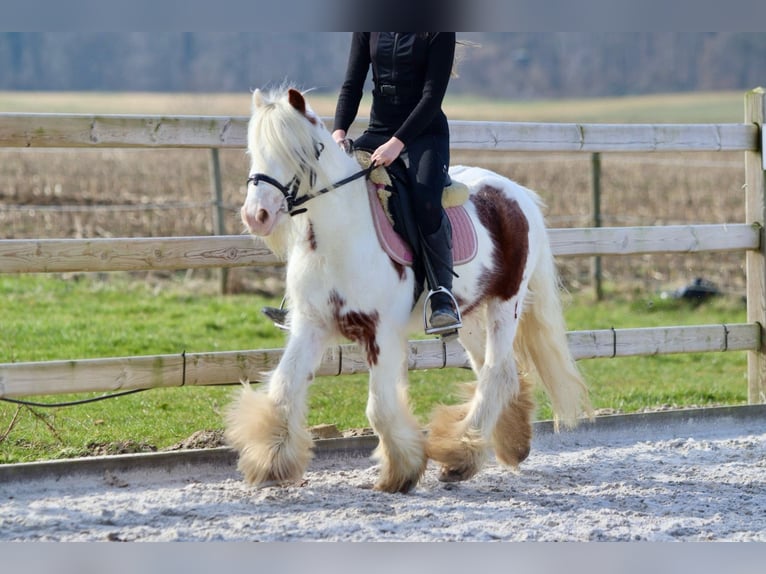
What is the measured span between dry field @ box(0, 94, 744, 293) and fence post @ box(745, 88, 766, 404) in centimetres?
201

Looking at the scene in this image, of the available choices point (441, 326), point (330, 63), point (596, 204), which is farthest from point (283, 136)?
point (330, 63)

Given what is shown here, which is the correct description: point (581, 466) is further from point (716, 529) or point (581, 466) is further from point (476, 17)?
point (476, 17)

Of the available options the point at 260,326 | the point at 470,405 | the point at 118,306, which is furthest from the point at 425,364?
the point at 118,306

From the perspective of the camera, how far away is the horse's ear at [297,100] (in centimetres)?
442

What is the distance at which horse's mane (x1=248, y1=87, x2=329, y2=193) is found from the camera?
171 inches

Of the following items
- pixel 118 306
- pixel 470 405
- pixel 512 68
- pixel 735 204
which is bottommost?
pixel 470 405

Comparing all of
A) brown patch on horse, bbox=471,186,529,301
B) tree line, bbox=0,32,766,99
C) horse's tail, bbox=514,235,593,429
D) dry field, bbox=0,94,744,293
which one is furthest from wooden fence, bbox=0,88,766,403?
tree line, bbox=0,32,766,99

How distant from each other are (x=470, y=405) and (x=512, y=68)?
84.5 metres

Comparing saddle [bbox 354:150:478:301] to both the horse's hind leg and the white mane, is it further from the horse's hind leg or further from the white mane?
the horse's hind leg

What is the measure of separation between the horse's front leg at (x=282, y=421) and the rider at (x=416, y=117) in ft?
2.14

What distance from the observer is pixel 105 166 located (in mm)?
25703

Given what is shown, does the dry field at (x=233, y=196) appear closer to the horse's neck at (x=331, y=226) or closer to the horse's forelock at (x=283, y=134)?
the horse's neck at (x=331, y=226)

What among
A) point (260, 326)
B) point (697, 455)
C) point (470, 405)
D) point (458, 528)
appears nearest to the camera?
point (458, 528)

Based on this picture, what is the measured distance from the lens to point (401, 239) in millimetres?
4871
